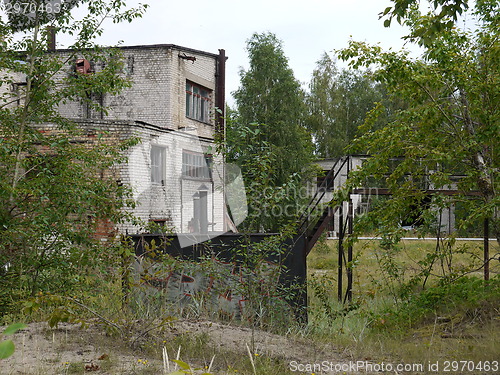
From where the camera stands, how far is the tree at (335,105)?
3588 cm

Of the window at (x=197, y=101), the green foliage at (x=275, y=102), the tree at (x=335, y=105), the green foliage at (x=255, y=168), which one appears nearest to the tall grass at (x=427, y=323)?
the green foliage at (x=255, y=168)

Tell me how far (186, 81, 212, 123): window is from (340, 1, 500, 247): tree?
13953 mm

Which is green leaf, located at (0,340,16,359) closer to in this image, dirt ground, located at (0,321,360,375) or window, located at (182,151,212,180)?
dirt ground, located at (0,321,360,375)

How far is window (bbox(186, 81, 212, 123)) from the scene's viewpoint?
22.7 meters

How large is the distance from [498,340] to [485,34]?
5.60 m

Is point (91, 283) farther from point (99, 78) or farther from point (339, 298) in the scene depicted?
point (339, 298)

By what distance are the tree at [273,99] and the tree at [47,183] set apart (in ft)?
68.7

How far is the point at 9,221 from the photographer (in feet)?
22.8

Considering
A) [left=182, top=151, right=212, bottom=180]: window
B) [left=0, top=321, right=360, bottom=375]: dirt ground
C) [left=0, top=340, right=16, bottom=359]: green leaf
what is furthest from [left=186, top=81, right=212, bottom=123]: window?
[left=0, top=340, right=16, bottom=359]: green leaf

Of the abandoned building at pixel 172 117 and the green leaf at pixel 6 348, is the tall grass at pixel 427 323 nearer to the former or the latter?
the green leaf at pixel 6 348

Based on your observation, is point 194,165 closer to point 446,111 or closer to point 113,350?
point 446,111

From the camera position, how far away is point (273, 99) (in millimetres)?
29188

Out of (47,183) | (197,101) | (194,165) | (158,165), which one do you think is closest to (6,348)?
(47,183)

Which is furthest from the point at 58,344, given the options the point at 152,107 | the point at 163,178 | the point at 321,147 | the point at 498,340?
the point at 321,147
